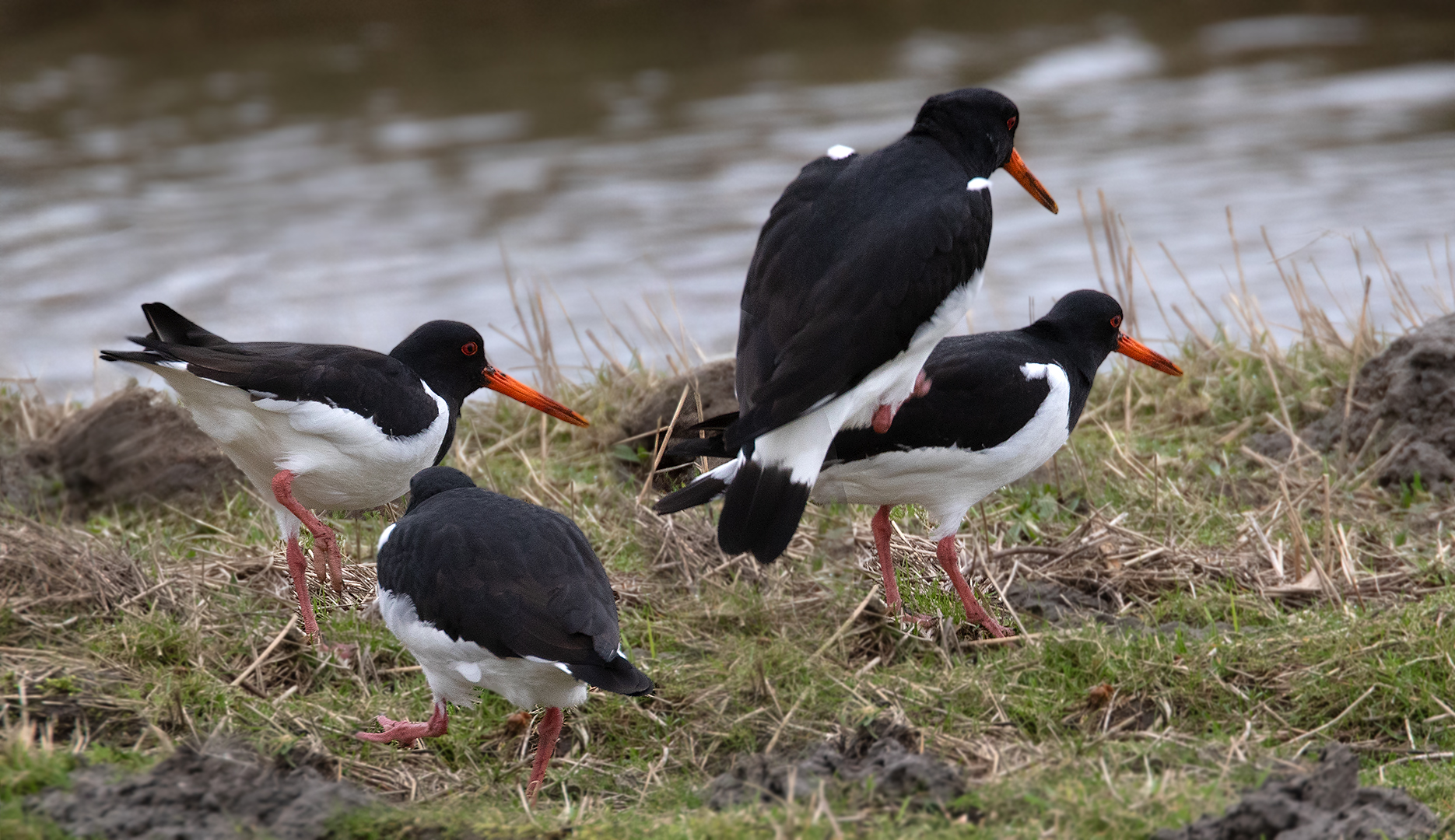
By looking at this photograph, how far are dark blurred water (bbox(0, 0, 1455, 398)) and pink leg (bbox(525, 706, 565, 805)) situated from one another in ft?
12.3

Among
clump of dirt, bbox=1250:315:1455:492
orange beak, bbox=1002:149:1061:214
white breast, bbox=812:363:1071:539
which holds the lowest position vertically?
clump of dirt, bbox=1250:315:1455:492

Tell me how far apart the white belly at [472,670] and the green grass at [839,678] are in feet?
0.79

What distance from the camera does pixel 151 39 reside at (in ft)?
64.3

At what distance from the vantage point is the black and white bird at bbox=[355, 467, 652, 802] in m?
3.76

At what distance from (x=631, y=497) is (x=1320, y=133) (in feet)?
35.7

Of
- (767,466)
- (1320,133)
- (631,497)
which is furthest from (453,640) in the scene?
(1320,133)

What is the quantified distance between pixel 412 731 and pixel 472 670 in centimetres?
37

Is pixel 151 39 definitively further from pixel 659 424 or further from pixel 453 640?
pixel 453 640

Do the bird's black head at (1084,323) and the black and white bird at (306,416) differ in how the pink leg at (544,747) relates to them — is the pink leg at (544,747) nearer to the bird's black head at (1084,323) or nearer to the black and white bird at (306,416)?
the black and white bird at (306,416)

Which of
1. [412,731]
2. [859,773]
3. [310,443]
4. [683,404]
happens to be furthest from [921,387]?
[310,443]

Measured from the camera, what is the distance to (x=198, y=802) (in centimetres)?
339

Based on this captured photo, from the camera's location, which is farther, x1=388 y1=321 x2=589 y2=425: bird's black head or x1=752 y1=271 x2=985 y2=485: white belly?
x1=388 y1=321 x2=589 y2=425: bird's black head

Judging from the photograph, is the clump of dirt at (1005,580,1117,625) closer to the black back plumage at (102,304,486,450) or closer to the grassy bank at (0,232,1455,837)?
the grassy bank at (0,232,1455,837)

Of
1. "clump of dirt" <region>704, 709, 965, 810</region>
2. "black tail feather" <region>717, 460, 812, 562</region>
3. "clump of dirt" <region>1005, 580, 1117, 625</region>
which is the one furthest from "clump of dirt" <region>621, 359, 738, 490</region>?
"clump of dirt" <region>704, 709, 965, 810</region>
